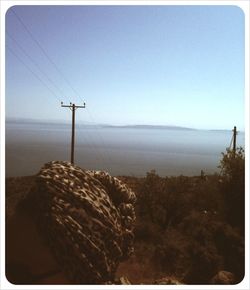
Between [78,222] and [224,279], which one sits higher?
[78,222]

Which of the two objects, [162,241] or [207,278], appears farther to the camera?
[162,241]

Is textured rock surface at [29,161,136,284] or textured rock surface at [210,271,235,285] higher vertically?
textured rock surface at [29,161,136,284]

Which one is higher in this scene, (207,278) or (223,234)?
(223,234)

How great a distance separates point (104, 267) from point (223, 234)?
464cm

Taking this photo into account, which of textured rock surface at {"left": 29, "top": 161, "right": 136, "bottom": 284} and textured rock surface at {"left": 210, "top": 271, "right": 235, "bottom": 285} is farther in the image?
textured rock surface at {"left": 210, "top": 271, "right": 235, "bottom": 285}

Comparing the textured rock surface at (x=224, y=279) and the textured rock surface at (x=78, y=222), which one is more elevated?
the textured rock surface at (x=78, y=222)

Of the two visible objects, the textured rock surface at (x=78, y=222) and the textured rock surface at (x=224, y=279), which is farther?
the textured rock surface at (x=224, y=279)

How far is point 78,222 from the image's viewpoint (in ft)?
22.0

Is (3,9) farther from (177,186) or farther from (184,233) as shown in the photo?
(177,186)

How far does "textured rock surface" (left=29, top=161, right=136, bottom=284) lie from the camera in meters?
6.58

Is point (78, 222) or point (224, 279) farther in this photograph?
point (224, 279)

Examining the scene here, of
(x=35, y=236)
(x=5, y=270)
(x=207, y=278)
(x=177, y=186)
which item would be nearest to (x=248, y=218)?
(x=207, y=278)

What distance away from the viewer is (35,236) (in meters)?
6.98

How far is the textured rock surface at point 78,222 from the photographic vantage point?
21.6ft
